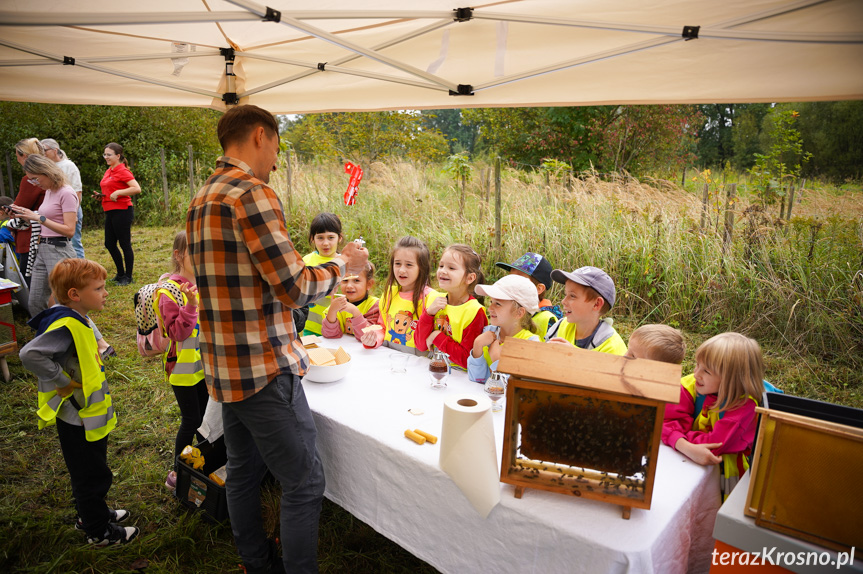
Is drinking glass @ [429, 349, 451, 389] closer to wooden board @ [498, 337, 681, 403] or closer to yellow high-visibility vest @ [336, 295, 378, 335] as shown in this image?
wooden board @ [498, 337, 681, 403]

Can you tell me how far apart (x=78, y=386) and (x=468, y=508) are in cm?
196

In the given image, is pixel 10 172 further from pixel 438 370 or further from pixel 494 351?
pixel 494 351

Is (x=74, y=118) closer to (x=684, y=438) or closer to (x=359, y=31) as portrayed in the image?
(x=359, y=31)

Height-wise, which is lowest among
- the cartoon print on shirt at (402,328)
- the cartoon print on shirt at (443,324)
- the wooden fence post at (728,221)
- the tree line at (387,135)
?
the cartoon print on shirt at (402,328)

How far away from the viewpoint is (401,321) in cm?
313

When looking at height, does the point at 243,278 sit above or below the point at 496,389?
above

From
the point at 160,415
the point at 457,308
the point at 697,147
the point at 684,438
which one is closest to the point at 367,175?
the point at 160,415

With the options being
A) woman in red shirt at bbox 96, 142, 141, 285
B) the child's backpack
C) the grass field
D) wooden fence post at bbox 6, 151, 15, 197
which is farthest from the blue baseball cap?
wooden fence post at bbox 6, 151, 15, 197

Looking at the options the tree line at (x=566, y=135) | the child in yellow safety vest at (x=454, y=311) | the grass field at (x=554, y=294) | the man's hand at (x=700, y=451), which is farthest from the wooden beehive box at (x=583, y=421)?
the tree line at (x=566, y=135)

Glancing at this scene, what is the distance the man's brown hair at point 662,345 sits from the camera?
6.90 feet

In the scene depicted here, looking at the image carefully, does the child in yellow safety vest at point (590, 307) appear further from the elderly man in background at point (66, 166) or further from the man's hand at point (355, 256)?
the elderly man in background at point (66, 166)

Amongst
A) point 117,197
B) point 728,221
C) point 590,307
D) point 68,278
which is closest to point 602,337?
point 590,307

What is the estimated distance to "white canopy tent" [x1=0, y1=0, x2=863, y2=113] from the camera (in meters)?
2.08

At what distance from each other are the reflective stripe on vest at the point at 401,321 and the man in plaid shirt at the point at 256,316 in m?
1.19
